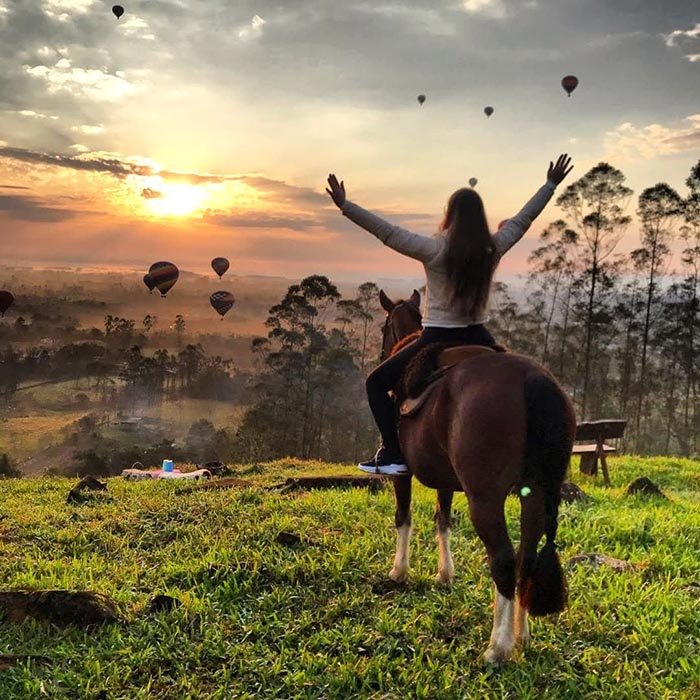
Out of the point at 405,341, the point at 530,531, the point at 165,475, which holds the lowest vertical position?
the point at 165,475

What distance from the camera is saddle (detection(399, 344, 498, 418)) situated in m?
4.83

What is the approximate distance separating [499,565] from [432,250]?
2335mm

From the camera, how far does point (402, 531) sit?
5.87 m

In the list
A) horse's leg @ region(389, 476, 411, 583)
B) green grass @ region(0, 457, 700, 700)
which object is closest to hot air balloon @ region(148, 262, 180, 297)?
green grass @ region(0, 457, 700, 700)

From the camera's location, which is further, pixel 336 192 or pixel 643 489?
pixel 643 489

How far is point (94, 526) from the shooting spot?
26.9 ft

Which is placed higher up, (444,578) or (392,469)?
(392,469)

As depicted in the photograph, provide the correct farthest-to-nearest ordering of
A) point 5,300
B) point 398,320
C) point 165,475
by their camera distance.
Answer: point 5,300 → point 165,475 → point 398,320

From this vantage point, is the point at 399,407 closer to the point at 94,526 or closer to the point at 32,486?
the point at 94,526

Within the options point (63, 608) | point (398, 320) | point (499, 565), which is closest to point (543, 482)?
point (499, 565)

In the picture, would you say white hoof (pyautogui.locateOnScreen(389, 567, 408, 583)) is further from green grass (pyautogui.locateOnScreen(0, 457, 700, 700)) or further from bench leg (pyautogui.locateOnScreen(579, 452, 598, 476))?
bench leg (pyautogui.locateOnScreen(579, 452, 598, 476))

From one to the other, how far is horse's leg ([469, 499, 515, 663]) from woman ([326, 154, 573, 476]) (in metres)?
1.30

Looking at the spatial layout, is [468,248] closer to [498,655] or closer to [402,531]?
[402,531]

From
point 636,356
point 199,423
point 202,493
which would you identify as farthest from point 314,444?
point 202,493
